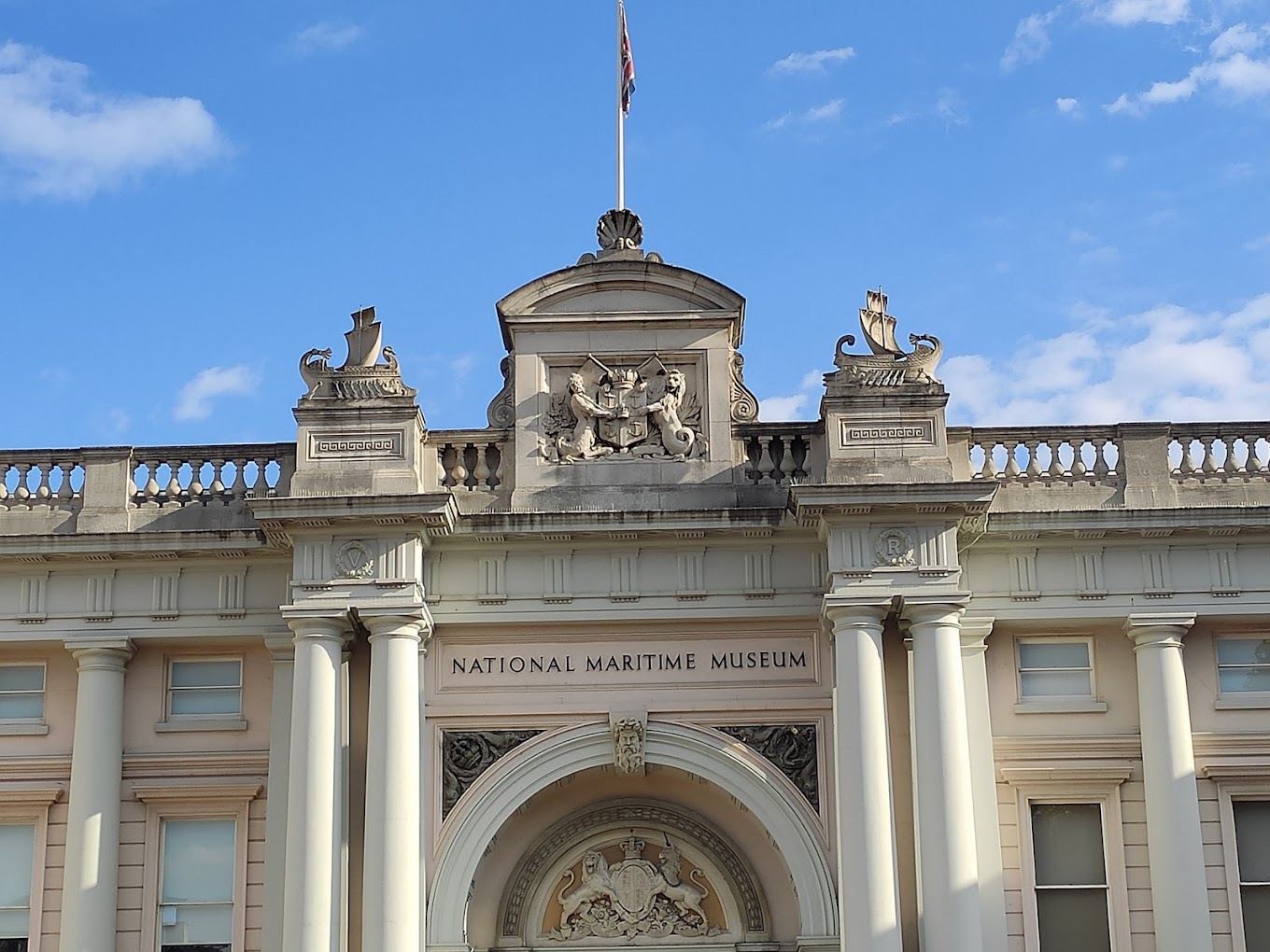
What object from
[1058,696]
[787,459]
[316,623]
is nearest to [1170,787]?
[1058,696]

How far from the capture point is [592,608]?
20.8 m

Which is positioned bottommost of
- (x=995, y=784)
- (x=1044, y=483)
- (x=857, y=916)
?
(x=857, y=916)

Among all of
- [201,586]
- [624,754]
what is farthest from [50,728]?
[624,754]

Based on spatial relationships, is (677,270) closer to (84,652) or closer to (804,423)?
(804,423)

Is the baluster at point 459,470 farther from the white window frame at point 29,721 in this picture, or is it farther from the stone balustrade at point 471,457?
the white window frame at point 29,721

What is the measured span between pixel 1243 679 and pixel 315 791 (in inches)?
404

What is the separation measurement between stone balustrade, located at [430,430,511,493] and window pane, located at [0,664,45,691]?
5.11 m

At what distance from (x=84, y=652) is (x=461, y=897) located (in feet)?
16.6

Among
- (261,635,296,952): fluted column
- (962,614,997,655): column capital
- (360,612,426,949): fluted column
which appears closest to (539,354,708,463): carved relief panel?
(360,612,426,949): fluted column

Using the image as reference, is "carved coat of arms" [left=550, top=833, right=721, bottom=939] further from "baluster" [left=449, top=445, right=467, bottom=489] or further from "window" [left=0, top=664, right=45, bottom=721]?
"window" [left=0, top=664, right=45, bottom=721]

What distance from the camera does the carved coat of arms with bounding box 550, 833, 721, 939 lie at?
840 inches

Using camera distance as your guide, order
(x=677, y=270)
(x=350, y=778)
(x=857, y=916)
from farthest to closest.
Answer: (x=677, y=270) < (x=350, y=778) < (x=857, y=916)

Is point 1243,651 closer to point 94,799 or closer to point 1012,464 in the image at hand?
point 1012,464

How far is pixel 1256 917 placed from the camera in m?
20.6
